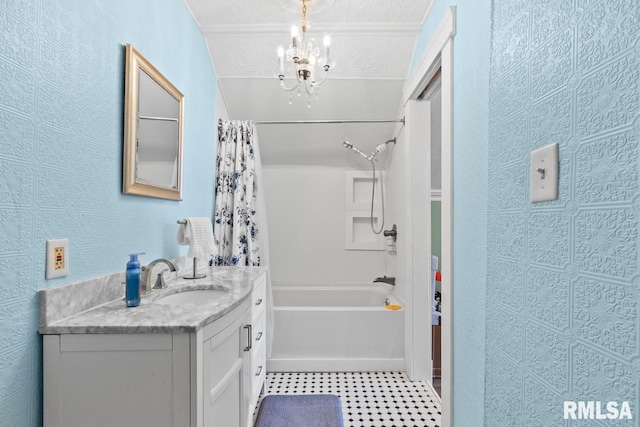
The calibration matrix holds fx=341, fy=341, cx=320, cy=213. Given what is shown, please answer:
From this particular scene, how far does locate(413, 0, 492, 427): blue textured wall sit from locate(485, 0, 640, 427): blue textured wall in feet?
0.47

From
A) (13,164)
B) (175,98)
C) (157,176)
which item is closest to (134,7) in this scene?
(175,98)

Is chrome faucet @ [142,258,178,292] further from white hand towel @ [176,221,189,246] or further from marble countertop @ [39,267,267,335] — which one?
white hand towel @ [176,221,189,246]

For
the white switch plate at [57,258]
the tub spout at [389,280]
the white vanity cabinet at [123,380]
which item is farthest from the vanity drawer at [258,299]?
the tub spout at [389,280]

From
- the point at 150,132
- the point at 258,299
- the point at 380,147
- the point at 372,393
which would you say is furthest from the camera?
the point at 380,147

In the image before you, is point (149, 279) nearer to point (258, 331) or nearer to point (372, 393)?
point (258, 331)

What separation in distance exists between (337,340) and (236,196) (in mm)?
1313

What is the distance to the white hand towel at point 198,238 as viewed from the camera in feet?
6.02

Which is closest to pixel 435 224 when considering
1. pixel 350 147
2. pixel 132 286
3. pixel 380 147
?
pixel 380 147

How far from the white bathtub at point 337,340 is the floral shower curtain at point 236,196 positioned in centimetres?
54

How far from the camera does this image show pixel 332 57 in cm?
253

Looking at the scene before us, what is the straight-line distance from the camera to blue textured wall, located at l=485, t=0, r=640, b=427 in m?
0.60

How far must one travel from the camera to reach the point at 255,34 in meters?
2.40

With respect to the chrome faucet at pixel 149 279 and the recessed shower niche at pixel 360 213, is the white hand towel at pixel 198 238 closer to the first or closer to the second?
the chrome faucet at pixel 149 279

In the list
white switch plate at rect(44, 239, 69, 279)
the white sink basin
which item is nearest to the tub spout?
the white sink basin
